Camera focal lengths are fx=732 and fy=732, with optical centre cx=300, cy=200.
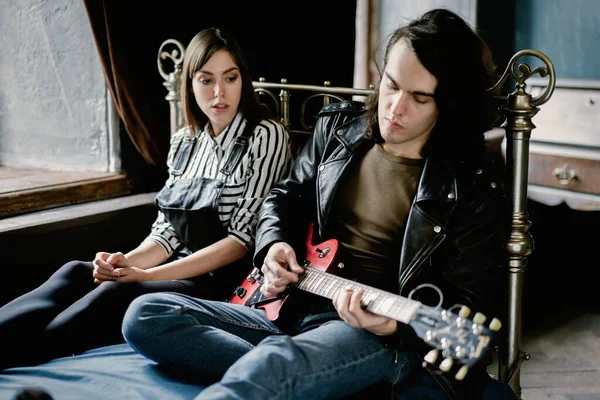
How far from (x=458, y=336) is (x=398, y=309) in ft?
0.61

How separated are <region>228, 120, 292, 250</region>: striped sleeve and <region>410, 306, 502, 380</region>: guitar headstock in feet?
3.09

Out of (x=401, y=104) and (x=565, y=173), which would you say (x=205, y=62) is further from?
(x=565, y=173)

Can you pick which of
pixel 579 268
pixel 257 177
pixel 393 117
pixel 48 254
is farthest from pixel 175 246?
pixel 579 268

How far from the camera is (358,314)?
A: 5.74 feet

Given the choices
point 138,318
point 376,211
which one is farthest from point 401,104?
point 138,318

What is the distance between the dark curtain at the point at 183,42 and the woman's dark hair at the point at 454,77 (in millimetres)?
1561

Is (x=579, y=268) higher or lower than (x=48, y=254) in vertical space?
lower

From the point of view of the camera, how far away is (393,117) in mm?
2000

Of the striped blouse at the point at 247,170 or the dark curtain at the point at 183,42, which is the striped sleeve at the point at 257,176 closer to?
the striped blouse at the point at 247,170

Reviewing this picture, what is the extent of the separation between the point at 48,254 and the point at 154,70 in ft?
3.44

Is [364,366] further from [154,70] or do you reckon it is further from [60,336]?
[154,70]

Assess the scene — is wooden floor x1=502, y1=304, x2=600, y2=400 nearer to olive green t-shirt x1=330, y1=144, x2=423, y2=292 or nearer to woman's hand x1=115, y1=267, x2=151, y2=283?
olive green t-shirt x1=330, y1=144, x2=423, y2=292

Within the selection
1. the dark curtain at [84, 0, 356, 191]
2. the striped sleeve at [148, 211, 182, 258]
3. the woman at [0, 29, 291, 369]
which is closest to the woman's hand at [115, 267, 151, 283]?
the woman at [0, 29, 291, 369]

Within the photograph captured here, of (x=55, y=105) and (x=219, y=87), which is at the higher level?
(x=219, y=87)
